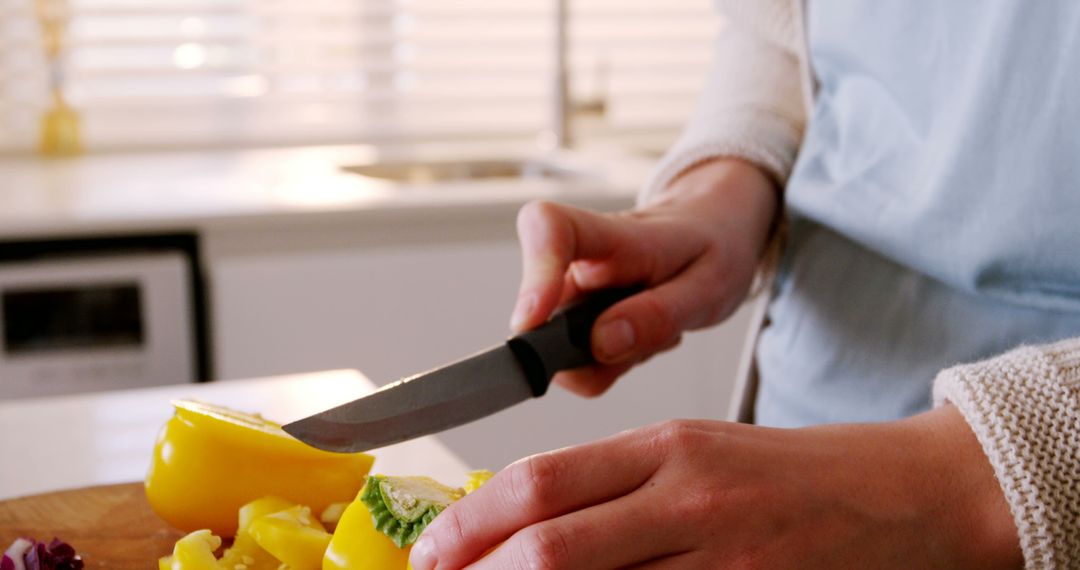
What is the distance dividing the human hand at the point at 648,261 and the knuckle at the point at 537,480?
297 mm

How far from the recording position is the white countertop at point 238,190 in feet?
5.48

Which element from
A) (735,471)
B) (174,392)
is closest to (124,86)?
(174,392)

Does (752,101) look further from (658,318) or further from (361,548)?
(361,548)

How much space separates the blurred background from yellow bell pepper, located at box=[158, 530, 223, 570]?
2.38 feet

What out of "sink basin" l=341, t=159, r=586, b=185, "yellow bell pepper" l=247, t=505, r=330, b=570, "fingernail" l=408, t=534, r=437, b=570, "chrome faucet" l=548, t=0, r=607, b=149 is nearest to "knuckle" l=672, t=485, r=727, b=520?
"fingernail" l=408, t=534, r=437, b=570

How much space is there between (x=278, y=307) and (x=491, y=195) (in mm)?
357

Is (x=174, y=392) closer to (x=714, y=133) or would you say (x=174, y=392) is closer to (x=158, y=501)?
(x=158, y=501)

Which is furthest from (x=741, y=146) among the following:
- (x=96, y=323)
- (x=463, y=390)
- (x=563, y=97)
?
(x=563, y=97)

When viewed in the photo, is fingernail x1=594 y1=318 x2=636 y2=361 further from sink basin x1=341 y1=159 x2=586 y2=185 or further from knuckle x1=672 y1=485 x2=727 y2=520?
sink basin x1=341 y1=159 x2=586 y2=185

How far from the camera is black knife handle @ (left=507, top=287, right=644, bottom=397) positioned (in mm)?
785

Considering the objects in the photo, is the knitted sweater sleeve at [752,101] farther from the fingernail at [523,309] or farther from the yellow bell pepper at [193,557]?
the yellow bell pepper at [193,557]

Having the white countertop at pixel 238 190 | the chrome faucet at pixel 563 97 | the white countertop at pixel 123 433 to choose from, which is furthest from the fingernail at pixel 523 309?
the chrome faucet at pixel 563 97

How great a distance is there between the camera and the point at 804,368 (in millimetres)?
889

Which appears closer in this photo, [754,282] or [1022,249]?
[1022,249]
